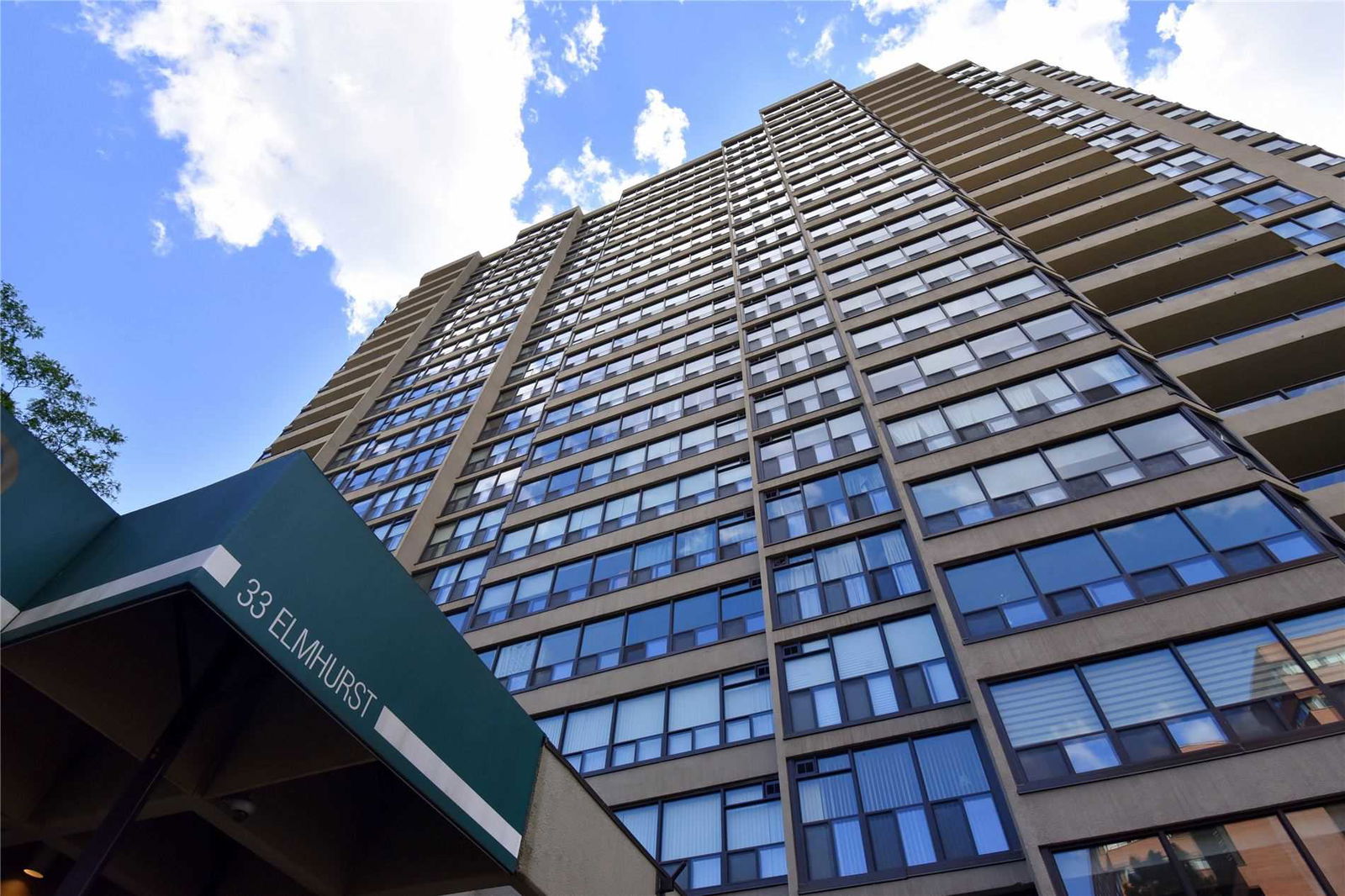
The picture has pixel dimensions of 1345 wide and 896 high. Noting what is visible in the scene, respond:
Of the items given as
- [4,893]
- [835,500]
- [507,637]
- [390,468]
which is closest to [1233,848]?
[835,500]

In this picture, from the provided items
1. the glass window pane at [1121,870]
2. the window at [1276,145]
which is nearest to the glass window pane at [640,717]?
the glass window pane at [1121,870]

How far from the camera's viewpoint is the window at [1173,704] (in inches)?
461

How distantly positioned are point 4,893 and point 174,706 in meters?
2.52

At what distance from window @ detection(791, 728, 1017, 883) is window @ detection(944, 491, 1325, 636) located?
106 inches

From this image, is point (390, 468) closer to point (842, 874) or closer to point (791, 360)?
point (791, 360)

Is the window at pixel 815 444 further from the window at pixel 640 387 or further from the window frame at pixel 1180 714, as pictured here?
the window frame at pixel 1180 714

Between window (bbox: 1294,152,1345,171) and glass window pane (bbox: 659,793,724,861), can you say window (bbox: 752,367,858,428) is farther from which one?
window (bbox: 1294,152,1345,171)

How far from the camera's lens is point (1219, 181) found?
30.0 m

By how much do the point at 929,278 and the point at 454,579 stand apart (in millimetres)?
21245

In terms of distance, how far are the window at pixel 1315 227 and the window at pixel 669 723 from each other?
2335cm

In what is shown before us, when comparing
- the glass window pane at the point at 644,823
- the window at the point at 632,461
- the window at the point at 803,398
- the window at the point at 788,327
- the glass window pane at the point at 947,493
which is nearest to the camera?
the glass window pane at the point at 644,823

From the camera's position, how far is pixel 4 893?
627cm

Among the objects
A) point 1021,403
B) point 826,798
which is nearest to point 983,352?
point 1021,403

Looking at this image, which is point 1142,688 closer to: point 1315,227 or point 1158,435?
point 1158,435
